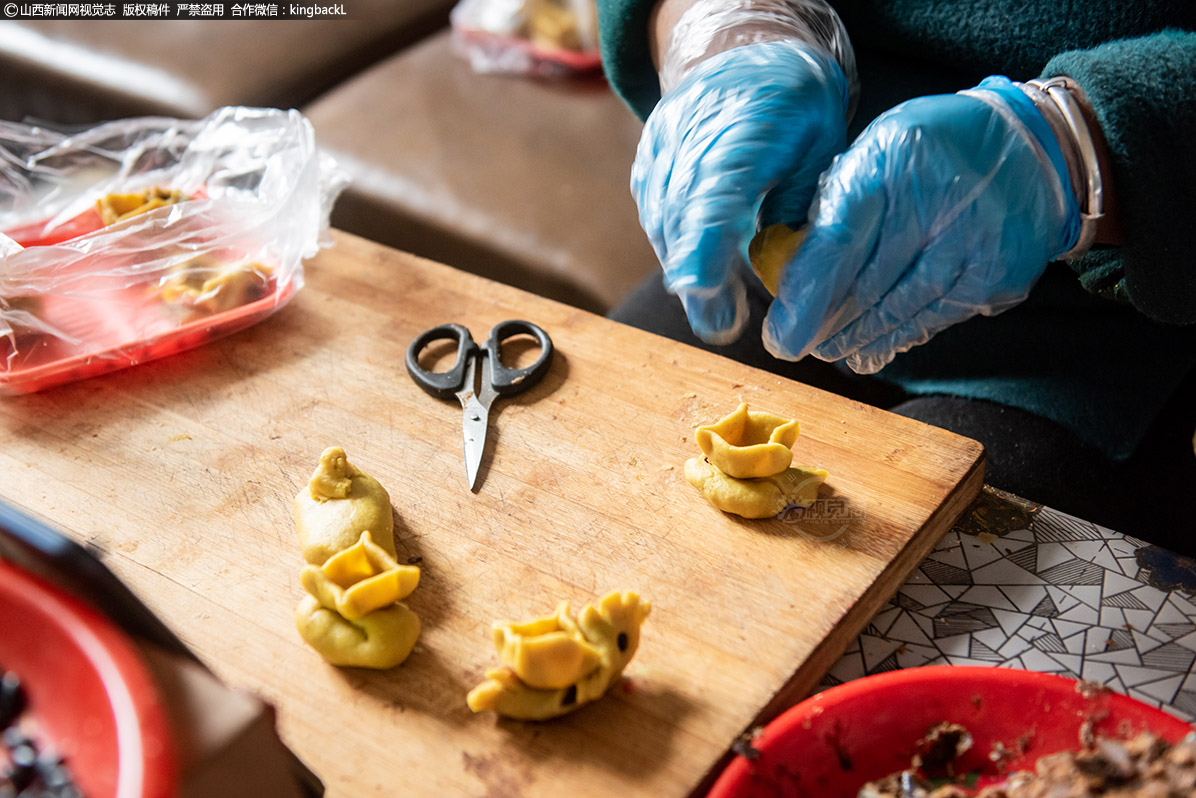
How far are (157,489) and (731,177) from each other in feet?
2.18

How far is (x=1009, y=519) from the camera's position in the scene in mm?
916

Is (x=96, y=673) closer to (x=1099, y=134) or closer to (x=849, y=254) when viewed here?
(x=849, y=254)

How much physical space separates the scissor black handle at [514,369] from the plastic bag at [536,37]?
1.15 metres

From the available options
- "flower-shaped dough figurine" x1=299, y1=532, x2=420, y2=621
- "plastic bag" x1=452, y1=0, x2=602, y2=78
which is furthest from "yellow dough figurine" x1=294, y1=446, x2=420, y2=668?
"plastic bag" x1=452, y1=0, x2=602, y2=78

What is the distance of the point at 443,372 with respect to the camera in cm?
107

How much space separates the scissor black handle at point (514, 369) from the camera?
40.3 inches

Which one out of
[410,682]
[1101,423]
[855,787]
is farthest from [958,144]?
[410,682]

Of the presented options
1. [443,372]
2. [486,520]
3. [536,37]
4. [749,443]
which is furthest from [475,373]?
[536,37]

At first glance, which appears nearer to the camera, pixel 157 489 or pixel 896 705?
pixel 896 705

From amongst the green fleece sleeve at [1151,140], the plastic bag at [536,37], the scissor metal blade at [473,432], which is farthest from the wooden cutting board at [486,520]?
the plastic bag at [536,37]

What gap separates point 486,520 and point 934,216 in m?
0.52

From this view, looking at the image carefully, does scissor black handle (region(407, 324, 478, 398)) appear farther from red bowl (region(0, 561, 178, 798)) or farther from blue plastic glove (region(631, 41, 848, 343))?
red bowl (region(0, 561, 178, 798))

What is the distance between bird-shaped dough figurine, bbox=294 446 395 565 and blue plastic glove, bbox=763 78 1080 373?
42 centimetres

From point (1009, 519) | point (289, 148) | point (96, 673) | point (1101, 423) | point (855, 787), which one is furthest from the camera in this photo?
point (289, 148)
